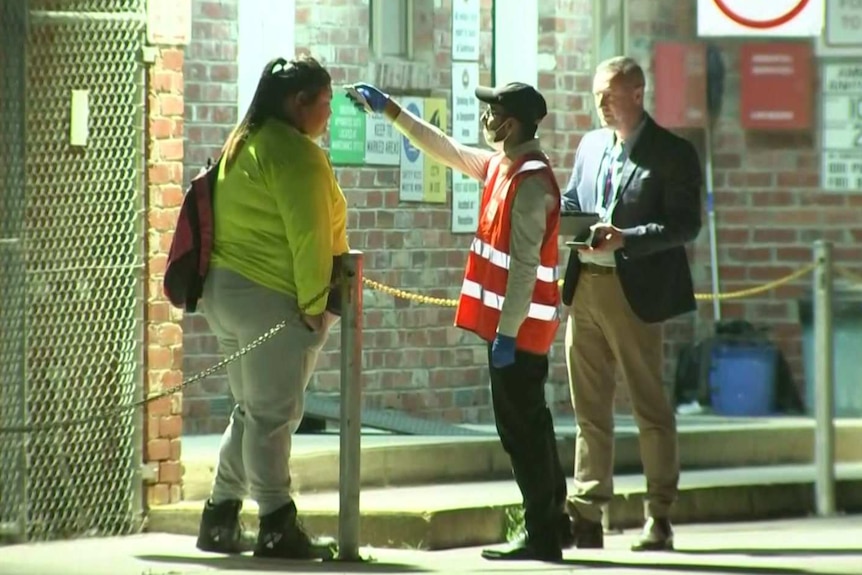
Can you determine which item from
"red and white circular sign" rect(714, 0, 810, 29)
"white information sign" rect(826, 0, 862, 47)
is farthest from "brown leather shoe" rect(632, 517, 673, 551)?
"red and white circular sign" rect(714, 0, 810, 29)

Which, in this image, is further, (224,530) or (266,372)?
(224,530)

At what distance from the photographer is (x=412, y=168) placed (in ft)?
39.3

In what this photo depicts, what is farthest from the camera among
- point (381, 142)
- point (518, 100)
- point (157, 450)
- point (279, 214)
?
point (381, 142)

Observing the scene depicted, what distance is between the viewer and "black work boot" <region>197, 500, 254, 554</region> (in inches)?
344

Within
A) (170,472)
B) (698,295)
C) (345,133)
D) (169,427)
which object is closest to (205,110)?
(345,133)

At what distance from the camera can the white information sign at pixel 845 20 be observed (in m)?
12.3

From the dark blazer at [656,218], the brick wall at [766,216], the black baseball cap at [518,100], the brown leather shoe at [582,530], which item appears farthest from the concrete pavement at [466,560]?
the brick wall at [766,216]

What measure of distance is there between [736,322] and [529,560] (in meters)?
4.74

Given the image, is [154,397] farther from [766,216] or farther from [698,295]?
[766,216]

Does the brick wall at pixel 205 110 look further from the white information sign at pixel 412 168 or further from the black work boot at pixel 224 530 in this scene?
the black work boot at pixel 224 530

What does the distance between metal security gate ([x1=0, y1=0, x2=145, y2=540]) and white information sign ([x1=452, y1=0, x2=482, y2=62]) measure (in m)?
3.05

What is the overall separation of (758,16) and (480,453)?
375 cm

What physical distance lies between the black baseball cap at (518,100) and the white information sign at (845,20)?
168 inches

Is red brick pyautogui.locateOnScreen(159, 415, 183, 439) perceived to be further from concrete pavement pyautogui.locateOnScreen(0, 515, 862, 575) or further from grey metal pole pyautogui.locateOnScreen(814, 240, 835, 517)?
grey metal pole pyautogui.locateOnScreen(814, 240, 835, 517)
